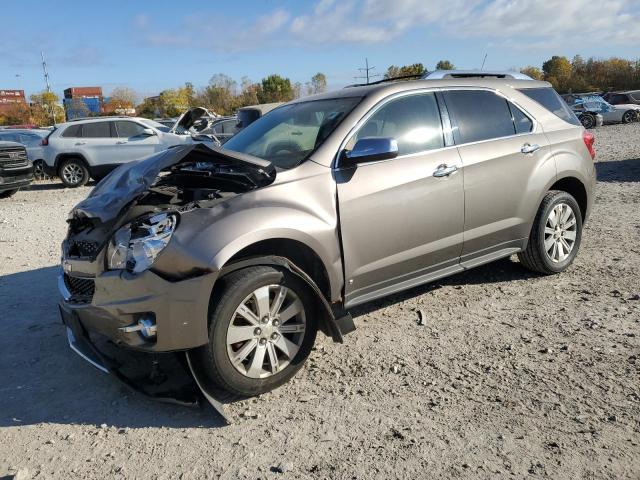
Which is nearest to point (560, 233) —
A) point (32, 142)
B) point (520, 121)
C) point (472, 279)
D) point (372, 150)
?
point (472, 279)

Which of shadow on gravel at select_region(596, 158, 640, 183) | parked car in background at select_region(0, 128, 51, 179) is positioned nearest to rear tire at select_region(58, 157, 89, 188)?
parked car in background at select_region(0, 128, 51, 179)

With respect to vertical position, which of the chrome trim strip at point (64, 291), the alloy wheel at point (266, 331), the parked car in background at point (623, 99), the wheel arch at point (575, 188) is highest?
the parked car in background at point (623, 99)

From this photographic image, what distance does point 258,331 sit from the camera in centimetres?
329

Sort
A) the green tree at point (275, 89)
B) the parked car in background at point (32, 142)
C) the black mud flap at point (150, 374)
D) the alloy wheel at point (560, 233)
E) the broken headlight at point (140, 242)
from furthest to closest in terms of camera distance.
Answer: the green tree at point (275, 89), the parked car in background at point (32, 142), the alloy wheel at point (560, 233), the black mud flap at point (150, 374), the broken headlight at point (140, 242)

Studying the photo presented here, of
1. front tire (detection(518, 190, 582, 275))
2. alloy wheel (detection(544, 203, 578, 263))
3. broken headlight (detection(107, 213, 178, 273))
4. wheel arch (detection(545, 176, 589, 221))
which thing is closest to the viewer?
broken headlight (detection(107, 213, 178, 273))

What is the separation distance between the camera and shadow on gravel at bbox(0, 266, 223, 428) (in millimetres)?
3256

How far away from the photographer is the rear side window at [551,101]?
16.9 feet

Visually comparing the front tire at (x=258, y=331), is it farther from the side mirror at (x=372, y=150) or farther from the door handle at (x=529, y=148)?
the door handle at (x=529, y=148)

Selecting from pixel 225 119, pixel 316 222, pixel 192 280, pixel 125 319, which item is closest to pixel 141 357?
pixel 125 319

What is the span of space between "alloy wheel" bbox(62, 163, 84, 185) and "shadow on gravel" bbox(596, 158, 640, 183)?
41.7ft

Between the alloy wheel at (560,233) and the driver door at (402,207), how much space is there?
4.07 feet

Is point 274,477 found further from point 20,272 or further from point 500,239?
point 20,272

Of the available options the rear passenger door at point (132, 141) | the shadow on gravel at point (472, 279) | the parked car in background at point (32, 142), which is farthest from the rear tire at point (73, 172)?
the shadow on gravel at point (472, 279)

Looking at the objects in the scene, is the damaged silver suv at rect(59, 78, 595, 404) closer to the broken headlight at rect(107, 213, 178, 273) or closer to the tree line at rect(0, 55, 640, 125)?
the broken headlight at rect(107, 213, 178, 273)
